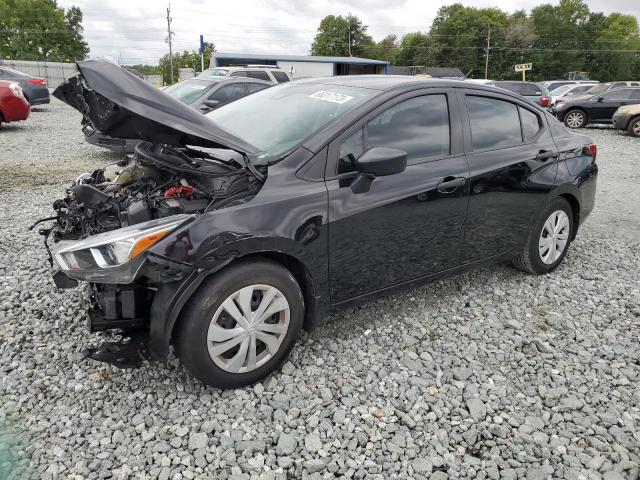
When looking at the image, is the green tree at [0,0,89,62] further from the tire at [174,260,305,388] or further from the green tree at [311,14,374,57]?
the tire at [174,260,305,388]

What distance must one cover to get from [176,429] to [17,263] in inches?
107

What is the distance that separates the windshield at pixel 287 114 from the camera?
297 cm

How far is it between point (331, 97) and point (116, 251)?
1.70 m

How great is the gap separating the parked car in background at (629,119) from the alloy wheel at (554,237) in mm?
13634

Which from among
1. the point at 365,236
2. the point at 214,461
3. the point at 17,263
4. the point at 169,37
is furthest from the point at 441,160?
the point at 169,37

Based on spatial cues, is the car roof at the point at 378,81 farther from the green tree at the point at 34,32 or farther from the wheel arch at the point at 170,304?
the green tree at the point at 34,32

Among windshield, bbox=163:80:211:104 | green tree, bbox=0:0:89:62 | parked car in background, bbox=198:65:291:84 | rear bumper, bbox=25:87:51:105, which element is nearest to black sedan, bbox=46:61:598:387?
windshield, bbox=163:80:211:104

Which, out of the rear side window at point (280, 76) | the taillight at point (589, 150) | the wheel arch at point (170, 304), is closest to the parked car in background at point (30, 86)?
the rear side window at point (280, 76)

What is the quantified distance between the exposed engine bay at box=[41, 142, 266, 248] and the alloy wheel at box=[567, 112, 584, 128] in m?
17.7

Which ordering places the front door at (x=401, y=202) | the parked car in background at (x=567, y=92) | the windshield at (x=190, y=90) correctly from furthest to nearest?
the parked car in background at (x=567, y=92), the windshield at (x=190, y=90), the front door at (x=401, y=202)

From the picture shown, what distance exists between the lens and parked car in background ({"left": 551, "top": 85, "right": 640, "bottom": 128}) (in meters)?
16.8

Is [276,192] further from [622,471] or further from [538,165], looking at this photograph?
[538,165]

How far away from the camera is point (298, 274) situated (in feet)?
9.35

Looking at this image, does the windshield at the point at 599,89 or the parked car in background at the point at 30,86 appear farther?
the windshield at the point at 599,89
